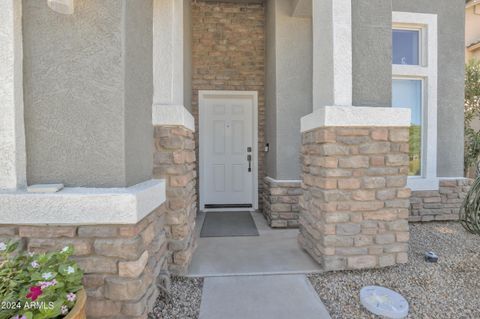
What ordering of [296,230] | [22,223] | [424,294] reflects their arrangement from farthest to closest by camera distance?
[296,230], [424,294], [22,223]

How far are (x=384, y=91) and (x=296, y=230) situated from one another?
1.96m

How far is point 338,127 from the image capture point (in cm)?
207

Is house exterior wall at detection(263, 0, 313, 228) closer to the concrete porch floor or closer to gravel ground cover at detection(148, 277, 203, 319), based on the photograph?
the concrete porch floor

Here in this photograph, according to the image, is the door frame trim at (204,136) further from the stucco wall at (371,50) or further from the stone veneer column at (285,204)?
the stucco wall at (371,50)

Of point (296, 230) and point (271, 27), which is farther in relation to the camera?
point (271, 27)

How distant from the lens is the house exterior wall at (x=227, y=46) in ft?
13.8

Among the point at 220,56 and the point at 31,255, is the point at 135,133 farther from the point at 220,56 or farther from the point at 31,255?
the point at 220,56

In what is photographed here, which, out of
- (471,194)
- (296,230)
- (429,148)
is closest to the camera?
(471,194)

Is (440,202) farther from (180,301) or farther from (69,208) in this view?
(69,208)

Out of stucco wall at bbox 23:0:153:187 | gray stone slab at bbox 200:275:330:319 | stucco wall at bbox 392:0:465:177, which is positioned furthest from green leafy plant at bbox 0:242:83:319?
stucco wall at bbox 392:0:465:177

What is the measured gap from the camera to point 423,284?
196cm

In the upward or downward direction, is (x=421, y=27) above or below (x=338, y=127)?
above

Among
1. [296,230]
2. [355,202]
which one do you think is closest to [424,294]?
A: [355,202]

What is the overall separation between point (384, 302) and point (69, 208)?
2.05m
